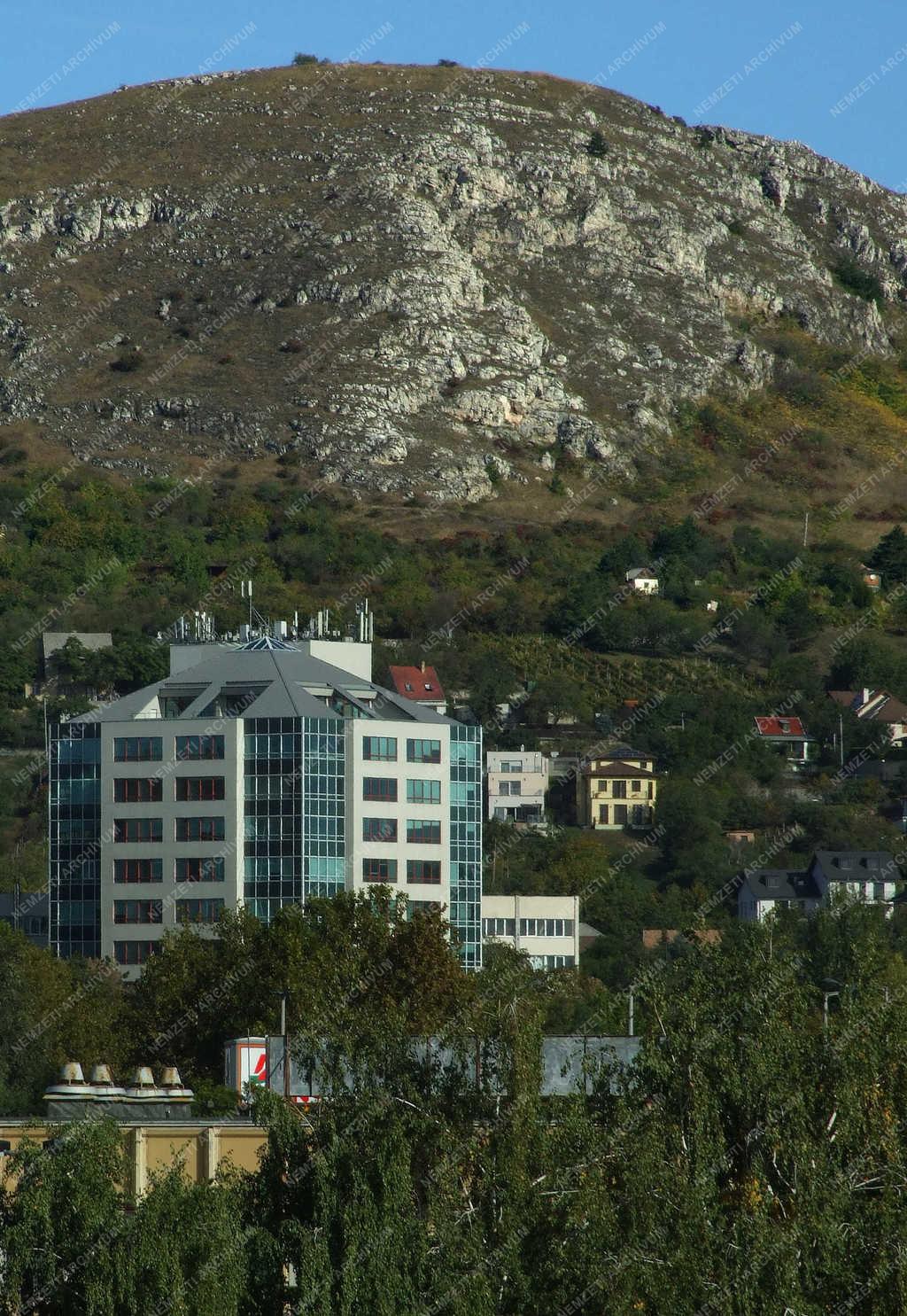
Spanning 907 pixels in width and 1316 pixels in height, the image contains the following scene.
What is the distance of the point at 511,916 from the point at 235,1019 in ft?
171

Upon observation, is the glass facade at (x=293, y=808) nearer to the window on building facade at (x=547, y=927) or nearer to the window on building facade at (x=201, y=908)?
the window on building facade at (x=201, y=908)

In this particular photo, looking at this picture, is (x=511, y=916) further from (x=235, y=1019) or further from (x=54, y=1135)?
(x=54, y=1135)

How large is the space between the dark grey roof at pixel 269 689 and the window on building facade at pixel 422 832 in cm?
432

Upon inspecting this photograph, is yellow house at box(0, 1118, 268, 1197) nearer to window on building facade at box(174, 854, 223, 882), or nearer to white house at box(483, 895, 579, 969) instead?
window on building facade at box(174, 854, 223, 882)

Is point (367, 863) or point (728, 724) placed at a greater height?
point (728, 724)

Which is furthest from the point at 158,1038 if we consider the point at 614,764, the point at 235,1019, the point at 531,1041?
the point at 614,764

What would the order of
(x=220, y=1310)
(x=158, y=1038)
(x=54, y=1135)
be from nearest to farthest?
(x=220, y=1310)
(x=54, y=1135)
(x=158, y=1038)

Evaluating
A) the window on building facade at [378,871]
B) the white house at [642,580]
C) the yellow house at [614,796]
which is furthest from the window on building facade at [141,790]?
the white house at [642,580]

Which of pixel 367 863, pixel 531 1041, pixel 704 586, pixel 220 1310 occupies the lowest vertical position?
pixel 220 1310

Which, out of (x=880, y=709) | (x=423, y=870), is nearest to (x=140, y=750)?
(x=423, y=870)

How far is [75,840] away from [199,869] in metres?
5.64

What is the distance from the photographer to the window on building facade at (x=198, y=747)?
106 metres

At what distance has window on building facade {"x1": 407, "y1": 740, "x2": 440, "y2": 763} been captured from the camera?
357 feet

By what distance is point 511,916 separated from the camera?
409ft
